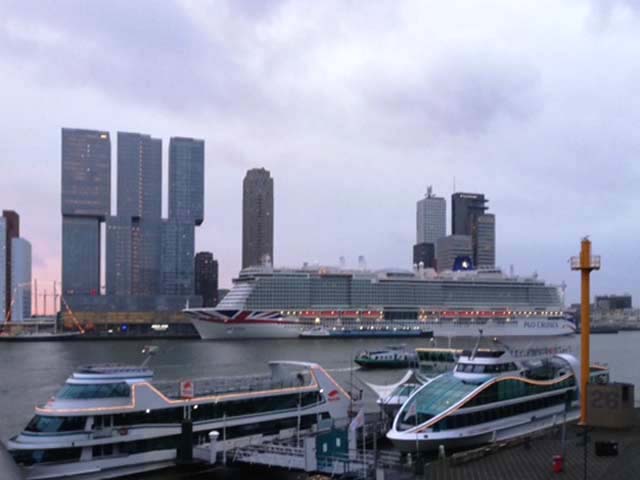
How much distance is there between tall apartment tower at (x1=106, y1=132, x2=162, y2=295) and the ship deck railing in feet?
470

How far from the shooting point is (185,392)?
20953mm

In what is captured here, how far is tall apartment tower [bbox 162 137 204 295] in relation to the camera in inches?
6526

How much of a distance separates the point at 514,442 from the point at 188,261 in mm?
154914

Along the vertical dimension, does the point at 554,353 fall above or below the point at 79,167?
below

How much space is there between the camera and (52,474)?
1808 cm

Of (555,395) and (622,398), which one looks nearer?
(622,398)

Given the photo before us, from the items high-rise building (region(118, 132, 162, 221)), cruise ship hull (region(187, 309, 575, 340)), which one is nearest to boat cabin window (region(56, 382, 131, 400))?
cruise ship hull (region(187, 309, 575, 340))

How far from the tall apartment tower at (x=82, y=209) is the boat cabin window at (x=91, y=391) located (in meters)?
140

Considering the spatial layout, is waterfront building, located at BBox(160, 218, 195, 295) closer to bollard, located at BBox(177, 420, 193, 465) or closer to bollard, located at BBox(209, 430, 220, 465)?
bollard, located at BBox(177, 420, 193, 465)

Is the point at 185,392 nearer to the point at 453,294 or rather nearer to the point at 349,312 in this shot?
the point at 349,312

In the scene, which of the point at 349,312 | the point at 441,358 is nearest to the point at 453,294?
the point at 349,312

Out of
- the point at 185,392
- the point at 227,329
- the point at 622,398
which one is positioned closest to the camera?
the point at 622,398

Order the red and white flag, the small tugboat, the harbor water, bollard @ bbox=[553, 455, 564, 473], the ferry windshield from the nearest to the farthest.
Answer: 1. bollard @ bbox=[553, 455, 564, 473]
2. the red and white flag
3. the ferry windshield
4. the harbor water
5. the small tugboat

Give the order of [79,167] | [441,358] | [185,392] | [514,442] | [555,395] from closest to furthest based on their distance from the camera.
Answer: [514,442] < [185,392] < [555,395] < [441,358] < [79,167]
